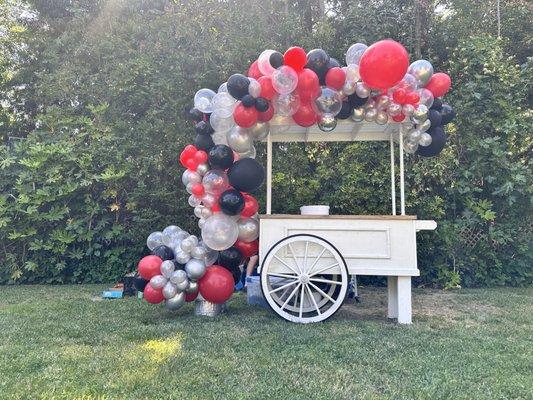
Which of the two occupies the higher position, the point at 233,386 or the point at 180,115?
the point at 180,115

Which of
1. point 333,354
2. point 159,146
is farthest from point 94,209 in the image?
point 333,354

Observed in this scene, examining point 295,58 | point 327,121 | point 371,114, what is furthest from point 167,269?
point 371,114

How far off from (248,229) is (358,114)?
116 centimetres

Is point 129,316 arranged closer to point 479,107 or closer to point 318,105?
point 318,105

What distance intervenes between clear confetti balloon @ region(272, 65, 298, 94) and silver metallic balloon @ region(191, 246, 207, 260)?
4.11 feet

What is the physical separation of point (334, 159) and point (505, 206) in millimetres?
1950


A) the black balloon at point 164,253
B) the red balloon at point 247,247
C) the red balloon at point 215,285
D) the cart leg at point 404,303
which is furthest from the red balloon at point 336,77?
the black balloon at point 164,253

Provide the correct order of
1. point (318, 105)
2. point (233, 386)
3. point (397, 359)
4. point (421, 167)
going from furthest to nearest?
point (421, 167) < point (318, 105) < point (397, 359) < point (233, 386)

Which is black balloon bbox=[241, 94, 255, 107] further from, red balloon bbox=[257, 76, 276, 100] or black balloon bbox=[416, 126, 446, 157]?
black balloon bbox=[416, 126, 446, 157]

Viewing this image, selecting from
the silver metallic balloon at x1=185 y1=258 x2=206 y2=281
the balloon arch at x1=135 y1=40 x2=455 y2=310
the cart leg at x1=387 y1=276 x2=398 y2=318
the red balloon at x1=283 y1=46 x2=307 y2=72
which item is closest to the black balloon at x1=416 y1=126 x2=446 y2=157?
the balloon arch at x1=135 y1=40 x2=455 y2=310

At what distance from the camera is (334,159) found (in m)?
4.84

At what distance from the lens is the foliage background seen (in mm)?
4621

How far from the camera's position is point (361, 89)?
2855 millimetres

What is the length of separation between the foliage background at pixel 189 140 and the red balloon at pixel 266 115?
5.73 feet
